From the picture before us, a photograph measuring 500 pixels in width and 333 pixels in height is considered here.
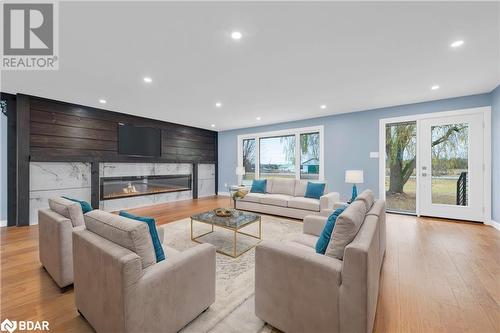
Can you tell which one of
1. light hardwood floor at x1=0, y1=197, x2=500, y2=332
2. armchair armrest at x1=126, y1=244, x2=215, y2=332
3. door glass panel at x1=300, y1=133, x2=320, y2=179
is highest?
door glass panel at x1=300, y1=133, x2=320, y2=179

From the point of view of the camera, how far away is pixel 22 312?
1.70 m

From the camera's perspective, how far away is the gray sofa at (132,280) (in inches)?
47.5

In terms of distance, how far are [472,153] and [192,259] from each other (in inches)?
215

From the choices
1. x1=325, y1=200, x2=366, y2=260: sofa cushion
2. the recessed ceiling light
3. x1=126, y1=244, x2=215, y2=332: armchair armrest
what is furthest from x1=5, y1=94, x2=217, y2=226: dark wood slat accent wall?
x1=325, y1=200, x2=366, y2=260: sofa cushion

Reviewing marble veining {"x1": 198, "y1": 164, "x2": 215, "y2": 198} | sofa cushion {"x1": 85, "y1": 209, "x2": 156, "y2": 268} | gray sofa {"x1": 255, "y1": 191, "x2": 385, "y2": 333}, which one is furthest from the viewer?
marble veining {"x1": 198, "y1": 164, "x2": 215, "y2": 198}

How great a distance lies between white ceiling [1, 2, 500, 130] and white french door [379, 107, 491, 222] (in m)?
0.60

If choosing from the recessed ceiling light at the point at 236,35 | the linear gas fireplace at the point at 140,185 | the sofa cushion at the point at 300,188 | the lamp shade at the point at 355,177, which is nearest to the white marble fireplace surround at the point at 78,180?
the linear gas fireplace at the point at 140,185

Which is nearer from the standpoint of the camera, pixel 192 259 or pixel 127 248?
pixel 127 248

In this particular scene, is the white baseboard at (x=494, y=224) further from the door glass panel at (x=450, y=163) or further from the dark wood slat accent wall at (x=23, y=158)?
the dark wood slat accent wall at (x=23, y=158)

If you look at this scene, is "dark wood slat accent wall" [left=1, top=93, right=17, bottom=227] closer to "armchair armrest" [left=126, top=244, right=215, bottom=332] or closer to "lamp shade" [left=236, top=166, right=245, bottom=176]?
"armchair armrest" [left=126, top=244, right=215, bottom=332]

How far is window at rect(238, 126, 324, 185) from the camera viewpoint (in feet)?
19.7

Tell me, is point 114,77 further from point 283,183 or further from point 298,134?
point 298,134

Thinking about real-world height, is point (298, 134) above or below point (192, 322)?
above

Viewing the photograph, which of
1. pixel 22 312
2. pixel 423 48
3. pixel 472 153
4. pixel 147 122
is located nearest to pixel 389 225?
pixel 472 153
